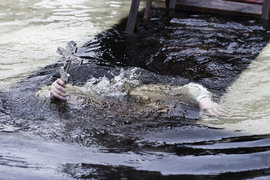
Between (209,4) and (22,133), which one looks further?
→ (209,4)

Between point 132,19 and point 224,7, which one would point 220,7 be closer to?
point 224,7

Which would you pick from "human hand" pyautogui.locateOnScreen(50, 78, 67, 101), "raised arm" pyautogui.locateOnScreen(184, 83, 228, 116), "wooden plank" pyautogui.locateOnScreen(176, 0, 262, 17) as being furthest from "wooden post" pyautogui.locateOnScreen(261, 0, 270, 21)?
"human hand" pyautogui.locateOnScreen(50, 78, 67, 101)

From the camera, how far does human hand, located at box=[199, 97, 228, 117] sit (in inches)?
158

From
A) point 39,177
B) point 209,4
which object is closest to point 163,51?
point 209,4

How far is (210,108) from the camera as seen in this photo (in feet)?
13.3

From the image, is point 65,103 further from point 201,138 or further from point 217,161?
point 217,161

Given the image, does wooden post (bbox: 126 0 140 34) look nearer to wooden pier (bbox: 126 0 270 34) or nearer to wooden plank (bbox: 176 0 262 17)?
wooden pier (bbox: 126 0 270 34)

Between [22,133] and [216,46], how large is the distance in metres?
3.65

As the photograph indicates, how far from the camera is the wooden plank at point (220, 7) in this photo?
806 centimetres

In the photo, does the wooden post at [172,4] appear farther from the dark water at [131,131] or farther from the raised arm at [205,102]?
the raised arm at [205,102]

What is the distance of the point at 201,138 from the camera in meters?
3.53

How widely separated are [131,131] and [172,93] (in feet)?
3.42

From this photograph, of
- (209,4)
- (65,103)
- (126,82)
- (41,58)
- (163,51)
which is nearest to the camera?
(65,103)

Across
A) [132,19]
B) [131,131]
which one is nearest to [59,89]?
[131,131]
